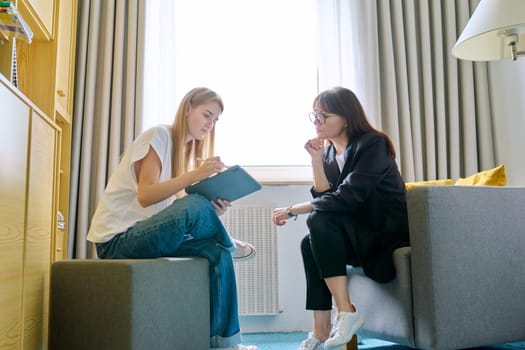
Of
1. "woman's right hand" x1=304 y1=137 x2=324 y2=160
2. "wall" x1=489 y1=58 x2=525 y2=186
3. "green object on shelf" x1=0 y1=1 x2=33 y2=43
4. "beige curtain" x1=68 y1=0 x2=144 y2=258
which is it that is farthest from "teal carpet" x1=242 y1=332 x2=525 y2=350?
"green object on shelf" x1=0 y1=1 x2=33 y2=43

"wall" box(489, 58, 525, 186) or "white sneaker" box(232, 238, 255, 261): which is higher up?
"wall" box(489, 58, 525, 186)

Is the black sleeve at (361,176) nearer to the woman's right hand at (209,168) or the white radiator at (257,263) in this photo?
the woman's right hand at (209,168)

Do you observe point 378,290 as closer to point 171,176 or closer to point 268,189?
point 171,176

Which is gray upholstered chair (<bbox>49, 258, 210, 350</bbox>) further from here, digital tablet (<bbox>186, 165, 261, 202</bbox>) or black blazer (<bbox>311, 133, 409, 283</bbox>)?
black blazer (<bbox>311, 133, 409, 283</bbox>)

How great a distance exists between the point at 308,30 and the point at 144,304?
202 cm

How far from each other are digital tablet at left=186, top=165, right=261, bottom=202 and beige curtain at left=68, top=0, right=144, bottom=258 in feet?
3.40

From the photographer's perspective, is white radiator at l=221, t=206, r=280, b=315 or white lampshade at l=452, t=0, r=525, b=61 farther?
white radiator at l=221, t=206, r=280, b=315

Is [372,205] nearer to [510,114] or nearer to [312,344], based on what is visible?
[312,344]

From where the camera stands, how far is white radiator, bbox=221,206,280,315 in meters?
2.58

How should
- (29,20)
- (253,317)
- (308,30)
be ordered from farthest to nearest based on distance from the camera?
1. (308,30)
2. (253,317)
3. (29,20)

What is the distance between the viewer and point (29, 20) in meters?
1.92

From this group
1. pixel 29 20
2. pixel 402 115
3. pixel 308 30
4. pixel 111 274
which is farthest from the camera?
pixel 308 30

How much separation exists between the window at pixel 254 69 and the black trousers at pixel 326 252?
112 cm

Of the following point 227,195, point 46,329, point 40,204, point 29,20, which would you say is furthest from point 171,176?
point 29,20
